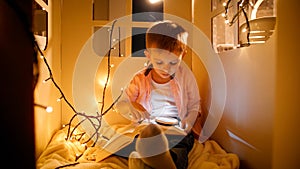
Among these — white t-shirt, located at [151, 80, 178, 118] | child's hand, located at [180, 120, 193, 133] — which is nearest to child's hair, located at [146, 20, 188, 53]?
white t-shirt, located at [151, 80, 178, 118]

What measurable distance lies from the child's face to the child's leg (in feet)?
1.53

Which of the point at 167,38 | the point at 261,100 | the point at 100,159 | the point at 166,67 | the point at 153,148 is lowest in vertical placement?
the point at 100,159

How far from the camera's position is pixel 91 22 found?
1453mm

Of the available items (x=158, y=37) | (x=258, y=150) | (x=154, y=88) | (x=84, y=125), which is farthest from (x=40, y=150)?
(x=258, y=150)

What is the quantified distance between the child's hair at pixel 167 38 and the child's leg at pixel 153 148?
19.4 inches

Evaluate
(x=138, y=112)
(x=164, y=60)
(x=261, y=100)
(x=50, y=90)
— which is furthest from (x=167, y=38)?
(x=50, y=90)

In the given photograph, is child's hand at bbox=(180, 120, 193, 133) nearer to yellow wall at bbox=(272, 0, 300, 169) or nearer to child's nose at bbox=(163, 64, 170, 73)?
child's nose at bbox=(163, 64, 170, 73)

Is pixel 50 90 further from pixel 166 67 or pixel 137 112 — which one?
pixel 166 67

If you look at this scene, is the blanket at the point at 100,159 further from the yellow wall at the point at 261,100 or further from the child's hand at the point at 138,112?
the child's hand at the point at 138,112

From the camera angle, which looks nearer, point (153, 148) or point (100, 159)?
point (153, 148)

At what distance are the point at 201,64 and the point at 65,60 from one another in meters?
0.78

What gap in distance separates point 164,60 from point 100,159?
1.64 feet

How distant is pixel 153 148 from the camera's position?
2.34ft

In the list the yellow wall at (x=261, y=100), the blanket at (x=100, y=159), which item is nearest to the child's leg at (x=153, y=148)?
the blanket at (x=100, y=159)
